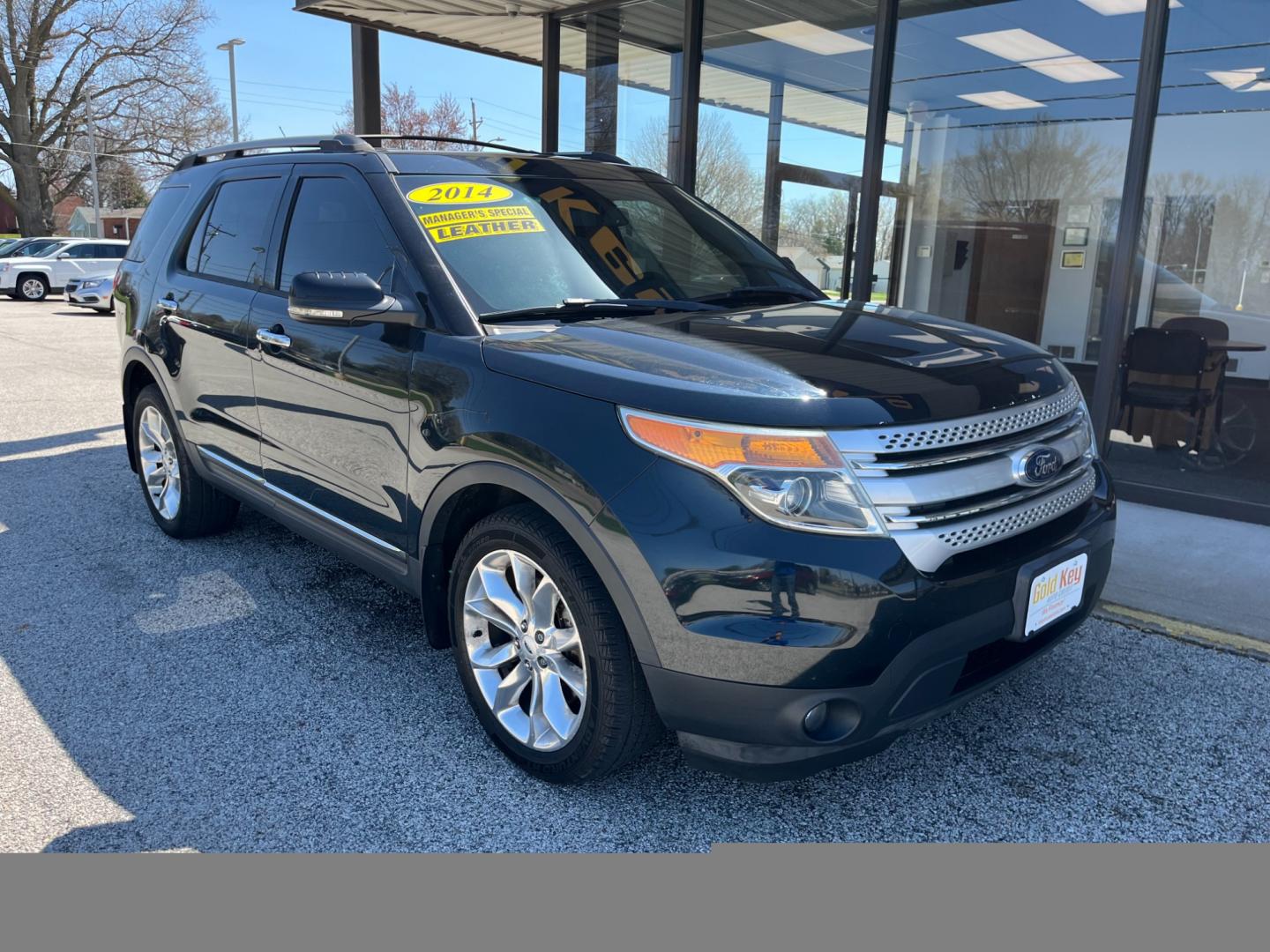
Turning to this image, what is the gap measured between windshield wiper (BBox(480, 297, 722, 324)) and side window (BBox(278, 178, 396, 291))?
1.53 ft

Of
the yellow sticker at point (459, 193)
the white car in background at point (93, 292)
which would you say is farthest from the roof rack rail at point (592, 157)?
the white car in background at point (93, 292)

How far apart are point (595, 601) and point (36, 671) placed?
7.73 ft

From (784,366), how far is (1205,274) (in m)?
5.13

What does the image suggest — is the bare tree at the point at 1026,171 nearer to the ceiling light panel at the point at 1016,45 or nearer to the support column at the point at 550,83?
the ceiling light panel at the point at 1016,45

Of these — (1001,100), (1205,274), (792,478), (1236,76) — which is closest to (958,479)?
(792,478)

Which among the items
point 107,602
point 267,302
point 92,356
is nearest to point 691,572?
point 267,302

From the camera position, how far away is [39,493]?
19.2 ft

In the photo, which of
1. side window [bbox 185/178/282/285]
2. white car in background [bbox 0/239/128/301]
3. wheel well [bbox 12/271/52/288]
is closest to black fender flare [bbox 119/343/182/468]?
side window [bbox 185/178/282/285]

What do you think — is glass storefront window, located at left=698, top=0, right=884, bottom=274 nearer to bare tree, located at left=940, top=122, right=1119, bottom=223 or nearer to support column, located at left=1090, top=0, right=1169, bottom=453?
bare tree, located at left=940, top=122, right=1119, bottom=223

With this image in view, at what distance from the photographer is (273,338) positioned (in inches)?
145

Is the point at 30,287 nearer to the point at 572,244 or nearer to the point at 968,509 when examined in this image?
the point at 572,244

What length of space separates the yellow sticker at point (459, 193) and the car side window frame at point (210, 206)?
0.90 metres

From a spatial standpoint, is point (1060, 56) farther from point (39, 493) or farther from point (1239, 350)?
point (39, 493)

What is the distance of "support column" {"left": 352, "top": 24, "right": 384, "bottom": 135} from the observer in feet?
31.9
